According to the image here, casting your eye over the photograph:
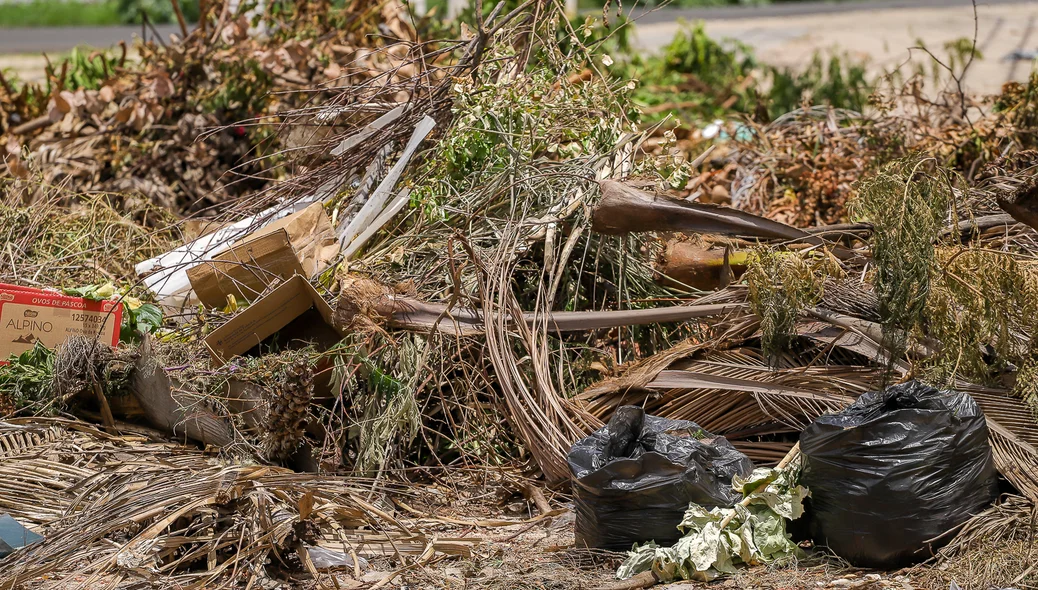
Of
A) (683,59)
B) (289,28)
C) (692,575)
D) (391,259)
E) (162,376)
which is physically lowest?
(692,575)

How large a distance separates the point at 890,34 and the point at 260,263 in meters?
12.6

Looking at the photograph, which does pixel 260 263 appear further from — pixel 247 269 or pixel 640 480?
pixel 640 480

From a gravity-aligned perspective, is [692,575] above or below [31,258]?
below

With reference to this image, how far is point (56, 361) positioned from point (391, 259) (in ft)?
5.05

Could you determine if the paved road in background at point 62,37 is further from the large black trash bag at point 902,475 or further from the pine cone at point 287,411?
the large black trash bag at point 902,475

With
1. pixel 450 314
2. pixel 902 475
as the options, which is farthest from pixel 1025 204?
pixel 450 314

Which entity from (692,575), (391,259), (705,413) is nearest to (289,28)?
(391,259)

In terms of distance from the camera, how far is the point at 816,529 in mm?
3031

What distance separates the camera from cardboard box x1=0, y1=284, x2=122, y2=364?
4.34 m

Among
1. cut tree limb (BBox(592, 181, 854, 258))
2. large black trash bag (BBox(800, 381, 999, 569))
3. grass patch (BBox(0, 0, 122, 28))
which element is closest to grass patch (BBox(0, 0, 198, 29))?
grass patch (BBox(0, 0, 122, 28))

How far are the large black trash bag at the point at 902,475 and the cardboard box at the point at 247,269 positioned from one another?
2.41 meters

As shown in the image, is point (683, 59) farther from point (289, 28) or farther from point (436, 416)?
point (436, 416)

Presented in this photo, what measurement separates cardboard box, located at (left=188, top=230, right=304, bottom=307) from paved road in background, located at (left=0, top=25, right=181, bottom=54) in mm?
13749

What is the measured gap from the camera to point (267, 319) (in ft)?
12.9
